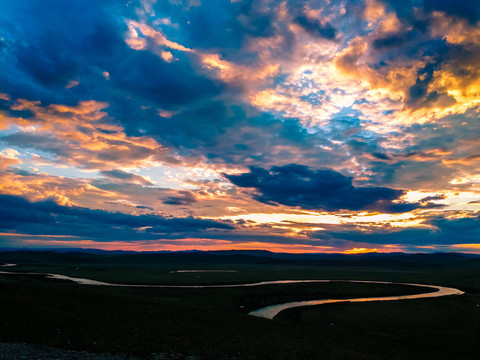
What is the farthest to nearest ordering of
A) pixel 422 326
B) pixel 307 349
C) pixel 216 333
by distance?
1. pixel 422 326
2. pixel 216 333
3. pixel 307 349

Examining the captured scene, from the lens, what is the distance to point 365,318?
169ft

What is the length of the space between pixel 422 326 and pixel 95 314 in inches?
1698

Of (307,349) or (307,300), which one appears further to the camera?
(307,300)

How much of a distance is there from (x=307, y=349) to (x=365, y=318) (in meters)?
26.8

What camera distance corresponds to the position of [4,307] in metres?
33.7

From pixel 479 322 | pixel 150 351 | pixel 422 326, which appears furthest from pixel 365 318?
pixel 150 351

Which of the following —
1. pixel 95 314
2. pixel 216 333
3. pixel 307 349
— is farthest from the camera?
pixel 95 314

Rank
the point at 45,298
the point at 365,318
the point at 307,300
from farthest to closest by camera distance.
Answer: the point at 307,300 → the point at 365,318 → the point at 45,298

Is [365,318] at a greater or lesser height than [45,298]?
lesser

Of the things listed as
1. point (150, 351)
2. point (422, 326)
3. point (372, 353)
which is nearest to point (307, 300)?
point (422, 326)

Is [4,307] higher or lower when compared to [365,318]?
higher

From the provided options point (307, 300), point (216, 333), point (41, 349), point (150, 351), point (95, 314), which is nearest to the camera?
point (41, 349)

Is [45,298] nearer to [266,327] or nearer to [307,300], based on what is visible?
[266,327]

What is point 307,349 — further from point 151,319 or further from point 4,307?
point 4,307
